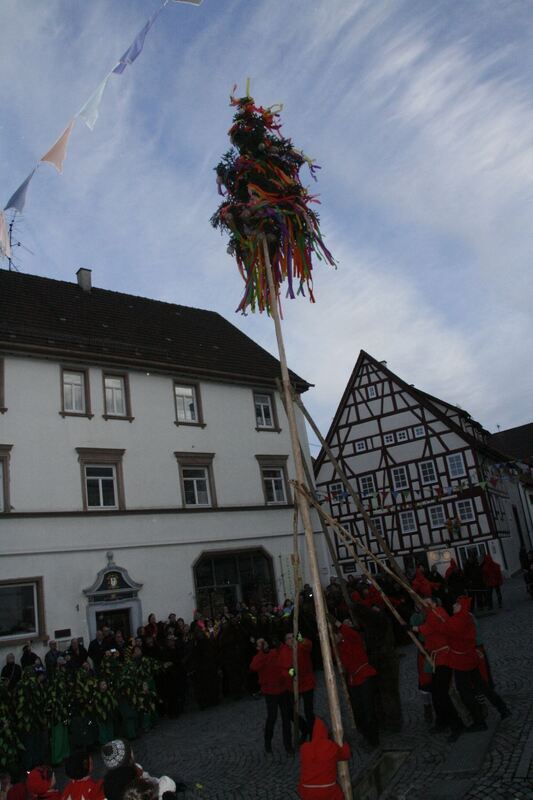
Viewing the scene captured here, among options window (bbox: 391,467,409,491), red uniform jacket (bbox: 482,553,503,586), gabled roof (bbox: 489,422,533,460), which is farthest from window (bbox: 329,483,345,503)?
gabled roof (bbox: 489,422,533,460)

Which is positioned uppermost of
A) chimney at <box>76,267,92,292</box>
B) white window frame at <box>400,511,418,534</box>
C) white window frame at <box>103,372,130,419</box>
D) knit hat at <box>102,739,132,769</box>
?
chimney at <box>76,267,92,292</box>

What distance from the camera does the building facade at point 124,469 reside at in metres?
19.4

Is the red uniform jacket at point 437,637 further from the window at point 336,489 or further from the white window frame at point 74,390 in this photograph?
the window at point 336,489

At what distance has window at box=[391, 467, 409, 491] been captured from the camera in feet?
119

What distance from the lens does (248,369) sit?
90.9 feet

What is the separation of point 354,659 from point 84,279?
73.4 feet

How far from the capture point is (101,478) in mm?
21391

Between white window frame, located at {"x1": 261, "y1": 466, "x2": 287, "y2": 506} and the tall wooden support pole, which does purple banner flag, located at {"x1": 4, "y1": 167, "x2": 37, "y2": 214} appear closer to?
the tall wooden support pole

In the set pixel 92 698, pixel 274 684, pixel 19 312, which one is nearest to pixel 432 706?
pixel 274 684

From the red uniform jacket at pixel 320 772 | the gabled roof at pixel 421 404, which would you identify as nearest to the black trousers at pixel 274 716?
the red uniform jacket at pixel 320 772

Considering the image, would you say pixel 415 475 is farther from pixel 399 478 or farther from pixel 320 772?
pixel 320 772

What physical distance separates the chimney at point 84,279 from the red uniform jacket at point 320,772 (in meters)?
24.5

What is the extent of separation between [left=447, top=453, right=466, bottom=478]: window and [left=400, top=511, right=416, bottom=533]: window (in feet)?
10.2

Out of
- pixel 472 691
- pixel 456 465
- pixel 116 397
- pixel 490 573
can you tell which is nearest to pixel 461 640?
pixel 472 691
